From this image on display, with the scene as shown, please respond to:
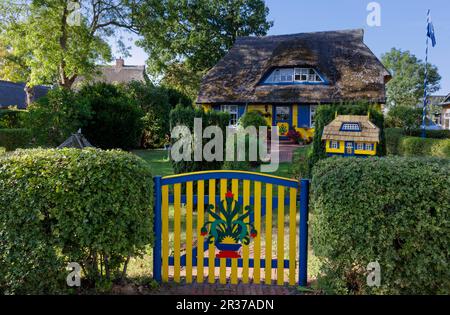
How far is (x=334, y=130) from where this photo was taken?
781 cm

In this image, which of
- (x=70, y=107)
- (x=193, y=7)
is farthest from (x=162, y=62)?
(x=70, y=107)

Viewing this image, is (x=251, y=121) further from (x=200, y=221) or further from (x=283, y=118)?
(x=200, y=221)

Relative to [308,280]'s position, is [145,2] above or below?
above

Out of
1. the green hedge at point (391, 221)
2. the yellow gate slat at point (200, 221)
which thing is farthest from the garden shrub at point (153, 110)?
the green hedge at point (391, 221)

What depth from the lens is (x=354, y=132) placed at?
24.5 feet

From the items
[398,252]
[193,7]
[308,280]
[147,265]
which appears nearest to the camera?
[398,252]

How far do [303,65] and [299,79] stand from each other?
0.99m

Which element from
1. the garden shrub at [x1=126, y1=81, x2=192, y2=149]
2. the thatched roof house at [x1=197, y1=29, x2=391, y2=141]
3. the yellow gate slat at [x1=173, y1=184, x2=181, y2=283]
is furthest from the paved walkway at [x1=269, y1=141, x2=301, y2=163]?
the yellow gate slat at [x1=173, y1=184, x2=181, y2=283]

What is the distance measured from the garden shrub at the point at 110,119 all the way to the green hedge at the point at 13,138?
3211mm

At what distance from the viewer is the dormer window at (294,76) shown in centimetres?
2539

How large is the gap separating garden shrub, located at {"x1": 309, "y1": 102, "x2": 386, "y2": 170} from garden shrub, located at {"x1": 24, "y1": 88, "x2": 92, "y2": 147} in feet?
31.2

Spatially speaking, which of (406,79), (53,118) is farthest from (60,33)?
(406,79)
